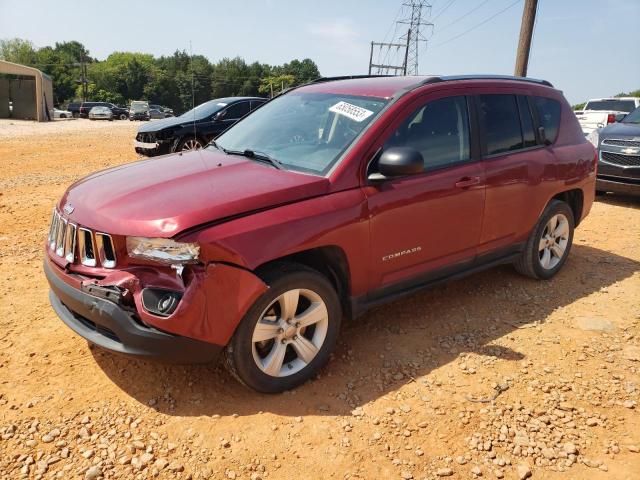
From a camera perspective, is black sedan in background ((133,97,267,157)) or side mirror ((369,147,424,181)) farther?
black sedan in background ((133,97,267,157))

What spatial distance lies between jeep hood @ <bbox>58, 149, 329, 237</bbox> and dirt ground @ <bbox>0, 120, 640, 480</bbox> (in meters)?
1.02

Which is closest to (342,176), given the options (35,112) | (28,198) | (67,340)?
(67,340)

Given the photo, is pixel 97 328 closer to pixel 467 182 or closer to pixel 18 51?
pixel 467 182

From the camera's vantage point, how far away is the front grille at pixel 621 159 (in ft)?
26.3

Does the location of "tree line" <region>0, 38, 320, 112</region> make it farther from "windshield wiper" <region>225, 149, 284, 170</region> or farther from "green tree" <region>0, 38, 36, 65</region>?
"windshield wiper" <region>225, 149, 284, 170</region>

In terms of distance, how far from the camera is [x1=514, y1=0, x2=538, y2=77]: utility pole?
12.3m

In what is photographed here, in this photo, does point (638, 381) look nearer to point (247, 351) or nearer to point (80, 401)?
point (247, 351)

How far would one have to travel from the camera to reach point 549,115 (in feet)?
15.1

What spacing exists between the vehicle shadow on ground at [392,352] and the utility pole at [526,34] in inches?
348

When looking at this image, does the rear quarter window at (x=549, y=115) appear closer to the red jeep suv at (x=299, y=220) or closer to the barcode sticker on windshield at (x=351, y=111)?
the red jeep suv at (x=299, y=220)

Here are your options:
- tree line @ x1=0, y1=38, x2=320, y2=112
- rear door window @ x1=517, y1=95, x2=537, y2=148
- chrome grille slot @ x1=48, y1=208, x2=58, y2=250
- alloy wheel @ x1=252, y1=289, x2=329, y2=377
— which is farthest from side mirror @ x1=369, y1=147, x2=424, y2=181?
tree line @ x1=0, y1=38, x2=320, y2=112

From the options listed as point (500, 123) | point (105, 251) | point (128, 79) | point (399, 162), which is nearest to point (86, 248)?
point (105, 251)

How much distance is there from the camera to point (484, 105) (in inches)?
156

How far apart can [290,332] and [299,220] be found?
66cm
